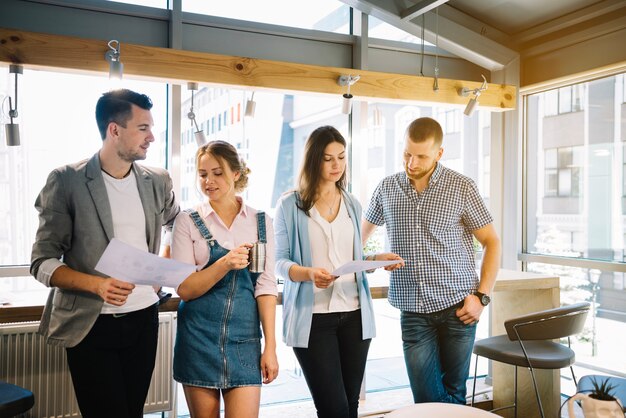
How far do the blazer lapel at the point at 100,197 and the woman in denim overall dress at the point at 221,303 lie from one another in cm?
22

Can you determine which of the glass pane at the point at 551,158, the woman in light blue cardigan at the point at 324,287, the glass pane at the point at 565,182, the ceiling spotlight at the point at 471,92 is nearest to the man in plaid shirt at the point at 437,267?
the woman in light blue cardigan at the point at 324,287

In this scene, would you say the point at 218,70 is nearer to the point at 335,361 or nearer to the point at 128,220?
the point at 128,220

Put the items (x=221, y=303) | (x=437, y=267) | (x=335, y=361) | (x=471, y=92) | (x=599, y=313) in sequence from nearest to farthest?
1. (x=221, y=303)
2. (x=335, y=361)
3. (x=437, y=267)
4. (x=471, y=92)
5. (x=599, y=313)

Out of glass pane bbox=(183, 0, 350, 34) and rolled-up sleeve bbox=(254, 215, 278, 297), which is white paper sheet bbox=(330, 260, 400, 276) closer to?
rolled-up sleeve bbox=(254, 215, 278, 297)

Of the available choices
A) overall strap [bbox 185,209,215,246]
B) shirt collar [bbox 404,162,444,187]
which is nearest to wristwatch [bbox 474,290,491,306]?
shirt collar [bbox 404,162,444,187]

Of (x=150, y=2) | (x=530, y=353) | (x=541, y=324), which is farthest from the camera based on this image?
(x=150, y=2)

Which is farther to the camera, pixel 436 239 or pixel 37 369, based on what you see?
pixel 37 369

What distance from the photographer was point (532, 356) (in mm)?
2686

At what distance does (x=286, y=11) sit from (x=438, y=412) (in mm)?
2653

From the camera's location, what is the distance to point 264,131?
3.59 metres

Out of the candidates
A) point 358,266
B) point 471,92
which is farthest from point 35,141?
point 471,92

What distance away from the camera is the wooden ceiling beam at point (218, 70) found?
8.29ft

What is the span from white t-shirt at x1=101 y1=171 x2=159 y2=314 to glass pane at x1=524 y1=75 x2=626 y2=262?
120 inches

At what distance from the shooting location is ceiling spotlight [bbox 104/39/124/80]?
248 centimetres
